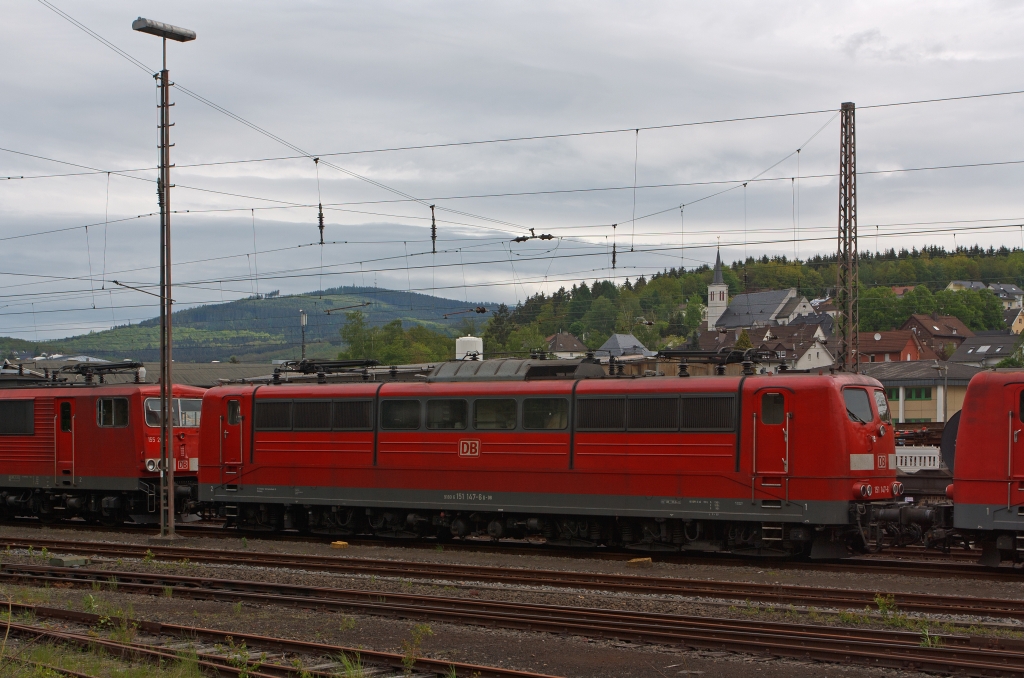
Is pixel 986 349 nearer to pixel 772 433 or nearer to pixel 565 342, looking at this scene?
pixel 565 342

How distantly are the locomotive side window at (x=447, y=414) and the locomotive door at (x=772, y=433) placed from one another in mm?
6237

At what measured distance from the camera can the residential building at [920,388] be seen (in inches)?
2776

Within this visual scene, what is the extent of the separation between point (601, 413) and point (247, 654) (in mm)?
9886

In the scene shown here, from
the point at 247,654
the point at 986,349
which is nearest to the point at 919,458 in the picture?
the point at 247,654

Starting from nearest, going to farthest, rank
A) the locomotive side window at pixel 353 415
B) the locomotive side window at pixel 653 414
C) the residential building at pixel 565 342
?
1. the locomotive side window at pixel 653 414
2. the locomotive side window at pixel 353 415
3. the residential building at pixel 565 342

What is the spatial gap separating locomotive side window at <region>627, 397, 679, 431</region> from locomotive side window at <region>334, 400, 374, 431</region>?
6258 millimetres

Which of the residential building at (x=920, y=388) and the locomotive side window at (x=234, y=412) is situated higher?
the locomotive side window at (x=234, y=412)

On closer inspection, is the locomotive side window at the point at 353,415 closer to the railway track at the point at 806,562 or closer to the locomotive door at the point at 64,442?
the railway track at the point at 806,562

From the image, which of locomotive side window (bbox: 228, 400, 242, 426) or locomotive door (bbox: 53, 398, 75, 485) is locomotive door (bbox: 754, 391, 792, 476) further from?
locomotive door (bbox: 53, 398, 75, 485)

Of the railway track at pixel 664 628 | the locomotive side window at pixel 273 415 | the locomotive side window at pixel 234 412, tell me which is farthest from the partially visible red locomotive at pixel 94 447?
the railway track at pixel 664 628

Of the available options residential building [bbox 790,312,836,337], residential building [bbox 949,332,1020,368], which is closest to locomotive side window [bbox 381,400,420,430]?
residential building [bbox 949,332,1020,368]

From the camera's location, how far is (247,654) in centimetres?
1164

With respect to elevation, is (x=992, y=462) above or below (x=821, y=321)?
below

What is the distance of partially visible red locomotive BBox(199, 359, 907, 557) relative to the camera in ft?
59.9
